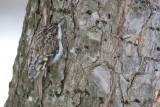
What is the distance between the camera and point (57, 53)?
7.23 ft

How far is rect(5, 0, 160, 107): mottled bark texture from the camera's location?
2020 mm

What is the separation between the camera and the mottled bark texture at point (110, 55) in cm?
202

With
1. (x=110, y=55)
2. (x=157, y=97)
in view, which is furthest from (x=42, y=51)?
(x=157, y=97)

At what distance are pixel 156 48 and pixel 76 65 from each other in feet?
1.64

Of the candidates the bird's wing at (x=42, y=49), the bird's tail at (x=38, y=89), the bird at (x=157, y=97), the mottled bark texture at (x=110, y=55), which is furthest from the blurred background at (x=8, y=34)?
the bird at (x=157, y=97)

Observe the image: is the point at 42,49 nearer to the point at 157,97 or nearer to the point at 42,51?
the point at 42,51

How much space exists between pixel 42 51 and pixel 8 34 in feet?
9.53

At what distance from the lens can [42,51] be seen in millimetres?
2361

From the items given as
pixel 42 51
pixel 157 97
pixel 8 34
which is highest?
pixel 42 51

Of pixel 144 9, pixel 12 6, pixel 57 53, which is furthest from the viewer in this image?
pixel 12 6

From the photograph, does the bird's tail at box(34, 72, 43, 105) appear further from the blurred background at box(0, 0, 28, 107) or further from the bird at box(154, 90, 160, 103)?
the blurred background at box(0, 0, 28, 107)

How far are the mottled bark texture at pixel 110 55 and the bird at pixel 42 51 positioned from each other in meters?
0.09

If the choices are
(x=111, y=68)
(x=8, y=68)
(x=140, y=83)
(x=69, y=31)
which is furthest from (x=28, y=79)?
(x=8, y=68)

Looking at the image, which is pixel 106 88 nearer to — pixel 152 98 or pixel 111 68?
pixel 111 68
